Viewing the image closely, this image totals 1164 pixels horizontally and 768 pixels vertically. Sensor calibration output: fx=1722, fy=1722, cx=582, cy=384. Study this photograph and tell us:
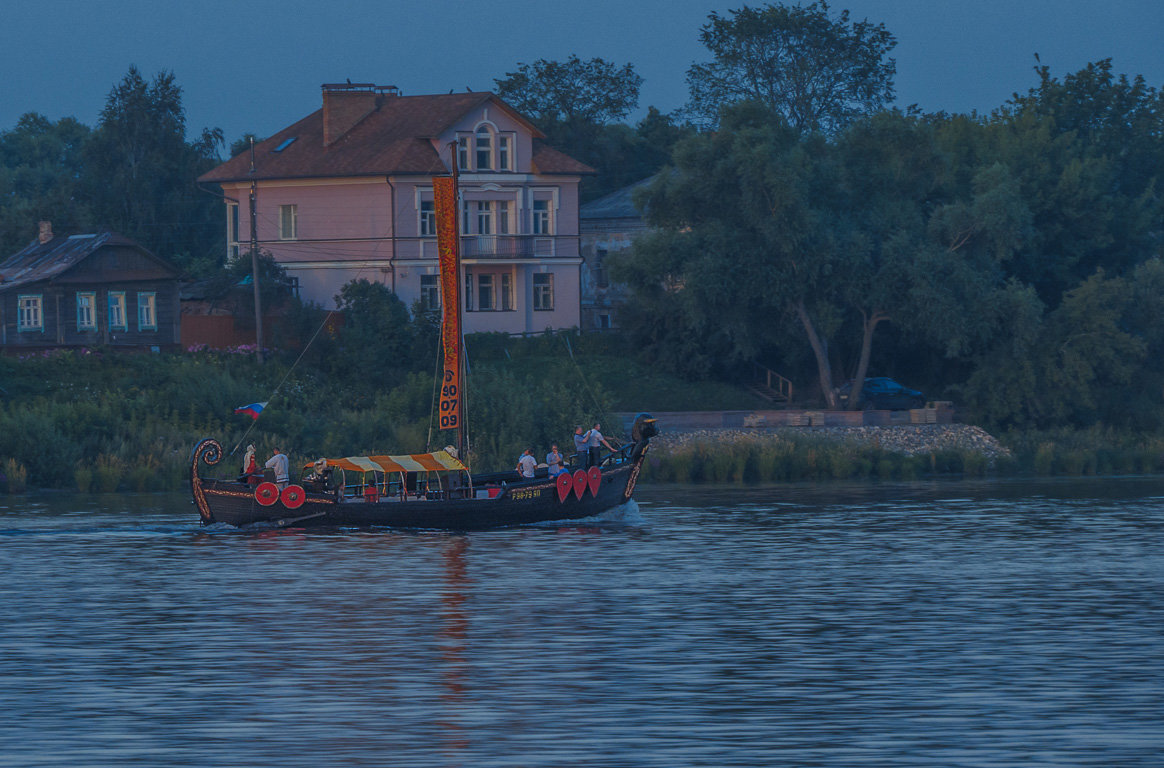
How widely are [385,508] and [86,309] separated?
1454 inches

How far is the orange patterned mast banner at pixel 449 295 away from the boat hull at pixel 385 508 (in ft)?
8.35

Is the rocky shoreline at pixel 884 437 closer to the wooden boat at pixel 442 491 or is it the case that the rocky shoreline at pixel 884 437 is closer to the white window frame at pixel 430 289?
the wooden boat at pixel 442 491

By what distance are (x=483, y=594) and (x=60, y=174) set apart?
106 m

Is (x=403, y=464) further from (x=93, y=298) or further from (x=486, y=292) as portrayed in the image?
(x=486, y=292)

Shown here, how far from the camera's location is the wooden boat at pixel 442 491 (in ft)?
143

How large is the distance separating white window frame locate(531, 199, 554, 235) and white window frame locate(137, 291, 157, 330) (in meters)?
18.8

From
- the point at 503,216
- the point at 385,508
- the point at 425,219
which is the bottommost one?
the point at 385,508

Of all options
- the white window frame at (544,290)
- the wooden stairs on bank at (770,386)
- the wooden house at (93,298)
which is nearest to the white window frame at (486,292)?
the white window frame at (544,290)

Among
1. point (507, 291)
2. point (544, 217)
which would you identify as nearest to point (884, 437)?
point (507, 291)

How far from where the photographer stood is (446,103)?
8375 cm

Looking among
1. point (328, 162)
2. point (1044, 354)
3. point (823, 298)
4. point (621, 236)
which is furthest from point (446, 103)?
point (1044, 354)

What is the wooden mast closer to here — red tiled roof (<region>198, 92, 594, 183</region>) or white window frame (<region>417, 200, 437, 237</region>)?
red tiled roof (<region>198, 92, 594, 183</region>)

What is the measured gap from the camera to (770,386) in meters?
76.7

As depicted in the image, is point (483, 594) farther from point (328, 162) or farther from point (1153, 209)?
point (1153, 209)
